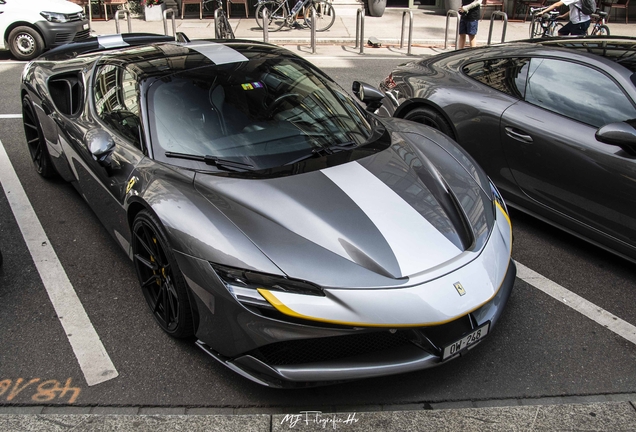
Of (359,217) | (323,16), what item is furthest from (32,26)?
(359,217)

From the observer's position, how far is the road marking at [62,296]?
122 inches

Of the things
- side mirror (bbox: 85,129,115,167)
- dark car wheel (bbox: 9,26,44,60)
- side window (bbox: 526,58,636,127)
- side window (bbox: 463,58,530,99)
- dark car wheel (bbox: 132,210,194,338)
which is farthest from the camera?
dark car wheel (bbox: 9,26,44,60)

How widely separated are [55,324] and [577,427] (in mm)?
2778

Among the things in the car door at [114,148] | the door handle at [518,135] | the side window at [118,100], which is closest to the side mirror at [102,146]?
the car door at [114,148]

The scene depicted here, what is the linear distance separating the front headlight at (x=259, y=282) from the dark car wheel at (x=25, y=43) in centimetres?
Result: 982

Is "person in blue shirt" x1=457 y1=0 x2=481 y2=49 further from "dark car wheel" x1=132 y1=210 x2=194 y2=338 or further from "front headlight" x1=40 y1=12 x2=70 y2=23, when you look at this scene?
"dark car wheel" x1=132 y1=210 x2=194 y2=338

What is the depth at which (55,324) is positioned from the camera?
11.3ft

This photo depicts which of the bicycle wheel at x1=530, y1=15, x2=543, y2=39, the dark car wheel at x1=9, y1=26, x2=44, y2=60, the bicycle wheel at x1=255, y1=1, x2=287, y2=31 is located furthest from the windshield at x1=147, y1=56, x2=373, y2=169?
the bicycle wheel at x1=255, y1=1, x2=287, y2=31

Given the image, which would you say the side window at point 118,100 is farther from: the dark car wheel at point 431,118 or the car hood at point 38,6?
the car hood at point 38,6

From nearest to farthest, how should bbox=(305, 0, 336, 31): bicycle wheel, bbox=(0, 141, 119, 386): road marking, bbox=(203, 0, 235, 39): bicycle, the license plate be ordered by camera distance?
the license plate
bbox=(0, 141, 119, 386): road marking
bbox=(203, 0, 235, 39): bicycle
bbox=(305, 0, 336, 31): bicycle wheel

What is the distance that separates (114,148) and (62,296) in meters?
0.97

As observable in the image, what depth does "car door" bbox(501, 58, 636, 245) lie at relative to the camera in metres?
3.70

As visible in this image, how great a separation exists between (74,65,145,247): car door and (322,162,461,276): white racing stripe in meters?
1.17

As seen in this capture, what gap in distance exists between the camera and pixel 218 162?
3271 mm
